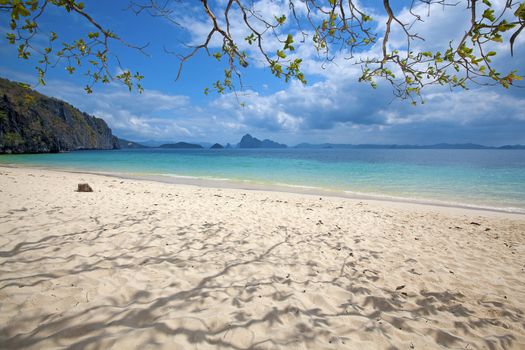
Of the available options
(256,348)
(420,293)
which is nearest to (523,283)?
(420,293)

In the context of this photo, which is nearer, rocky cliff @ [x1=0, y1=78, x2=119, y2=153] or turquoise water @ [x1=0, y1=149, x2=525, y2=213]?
turquoise water @ [x1=0, y1=149, x2=525, y2=213]

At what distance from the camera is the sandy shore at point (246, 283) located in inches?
108

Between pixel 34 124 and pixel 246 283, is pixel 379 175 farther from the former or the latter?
pixel 34 124

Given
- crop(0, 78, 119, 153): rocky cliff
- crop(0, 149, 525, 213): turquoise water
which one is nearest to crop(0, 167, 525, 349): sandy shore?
crop(0, 149, 525, 213): turquoise water

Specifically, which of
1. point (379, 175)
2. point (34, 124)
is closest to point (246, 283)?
point (379, 175)

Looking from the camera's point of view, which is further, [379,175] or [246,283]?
[379,175]

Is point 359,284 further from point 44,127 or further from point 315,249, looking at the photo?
point 44,127

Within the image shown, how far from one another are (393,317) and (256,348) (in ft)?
6.46

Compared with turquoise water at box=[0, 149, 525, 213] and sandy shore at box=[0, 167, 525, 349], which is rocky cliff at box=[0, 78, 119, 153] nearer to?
turquoise water at box=[0, 149, 525, 213]

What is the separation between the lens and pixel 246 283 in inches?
155

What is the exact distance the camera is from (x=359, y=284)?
4.11 m

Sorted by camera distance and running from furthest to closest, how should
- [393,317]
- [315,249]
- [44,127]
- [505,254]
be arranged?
1. [44,127]
2. [505,254]
3. [315,249]
4. [393,317]

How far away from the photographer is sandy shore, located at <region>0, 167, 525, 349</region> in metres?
2.74

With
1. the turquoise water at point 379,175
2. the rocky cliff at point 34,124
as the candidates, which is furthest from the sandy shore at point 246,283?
the rocky cliff at point 34,124
